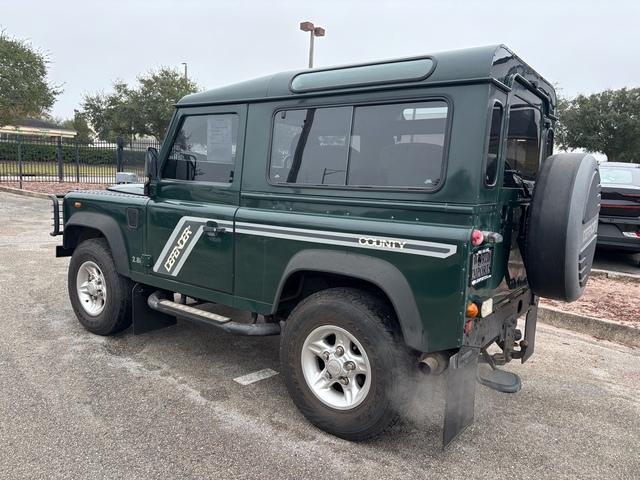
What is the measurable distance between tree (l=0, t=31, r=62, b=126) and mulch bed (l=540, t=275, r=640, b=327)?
2791cm

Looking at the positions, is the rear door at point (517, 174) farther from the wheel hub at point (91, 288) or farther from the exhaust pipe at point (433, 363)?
the wheel hub at point (91, 288)

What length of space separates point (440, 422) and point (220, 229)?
1991 mm

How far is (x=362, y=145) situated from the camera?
10.1 ft

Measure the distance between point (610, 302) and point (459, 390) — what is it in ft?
13.6

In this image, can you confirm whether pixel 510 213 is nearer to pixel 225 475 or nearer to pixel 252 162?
pixel 252 162

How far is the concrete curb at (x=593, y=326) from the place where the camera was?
5.06m

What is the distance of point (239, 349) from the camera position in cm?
451

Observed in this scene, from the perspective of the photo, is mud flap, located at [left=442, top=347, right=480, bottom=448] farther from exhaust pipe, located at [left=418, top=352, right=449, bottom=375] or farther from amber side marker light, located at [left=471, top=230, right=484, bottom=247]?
amber side marker light, located at [left=471, top=230, right=484, bottom=247]

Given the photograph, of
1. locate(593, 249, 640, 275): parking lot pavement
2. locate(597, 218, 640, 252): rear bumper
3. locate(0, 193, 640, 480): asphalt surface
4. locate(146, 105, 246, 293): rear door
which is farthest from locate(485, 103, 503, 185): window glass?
locate(593, 249, 640, 275): parking lot pavement

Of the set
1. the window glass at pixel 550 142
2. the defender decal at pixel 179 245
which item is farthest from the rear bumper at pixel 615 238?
the defender decal at pixel 179 245

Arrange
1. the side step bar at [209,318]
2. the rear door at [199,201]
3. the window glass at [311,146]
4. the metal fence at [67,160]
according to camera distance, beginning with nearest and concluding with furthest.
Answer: the window glass at [311,146] → the side step bar at [209,318] → the rear door at [199,201] → the metal fence at [67,160]

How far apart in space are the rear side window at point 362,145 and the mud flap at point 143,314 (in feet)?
5.68


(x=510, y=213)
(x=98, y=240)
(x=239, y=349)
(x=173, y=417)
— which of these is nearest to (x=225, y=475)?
(x=173, y=417)

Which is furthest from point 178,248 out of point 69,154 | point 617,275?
point 69,154
